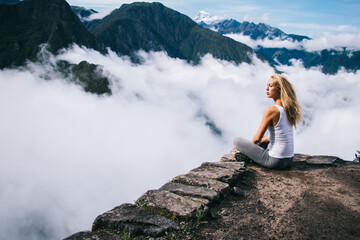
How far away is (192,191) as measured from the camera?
13.8 feet

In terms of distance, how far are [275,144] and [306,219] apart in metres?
2.19

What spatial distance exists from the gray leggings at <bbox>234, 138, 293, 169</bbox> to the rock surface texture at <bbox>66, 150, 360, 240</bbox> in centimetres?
19

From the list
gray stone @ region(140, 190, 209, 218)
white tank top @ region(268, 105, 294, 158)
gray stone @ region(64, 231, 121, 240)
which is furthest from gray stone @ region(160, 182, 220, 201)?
white tank top @ region(268, 105, 294, 158)

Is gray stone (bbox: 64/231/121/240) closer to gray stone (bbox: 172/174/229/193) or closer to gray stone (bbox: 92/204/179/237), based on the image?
gray stone (bbox: 92/204/179/237)

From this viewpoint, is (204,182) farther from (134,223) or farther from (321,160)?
(321,160)

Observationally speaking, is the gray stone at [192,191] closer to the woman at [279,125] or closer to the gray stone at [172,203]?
the gray stone at [172,203]

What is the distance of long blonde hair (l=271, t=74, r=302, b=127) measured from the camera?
5.24 m

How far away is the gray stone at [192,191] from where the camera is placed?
4023 millimetres

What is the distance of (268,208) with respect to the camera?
395 cm

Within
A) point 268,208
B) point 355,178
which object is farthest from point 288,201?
point 355,178

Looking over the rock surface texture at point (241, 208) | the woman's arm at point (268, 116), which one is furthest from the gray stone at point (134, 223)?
the woman's arm at point (268, 116)

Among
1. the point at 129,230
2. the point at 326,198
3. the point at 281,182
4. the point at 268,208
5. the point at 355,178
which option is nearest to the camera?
the point at 129,230

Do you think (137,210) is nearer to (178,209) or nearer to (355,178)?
Result: (178,209)

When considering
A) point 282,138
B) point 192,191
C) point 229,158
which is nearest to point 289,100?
point 282,138
